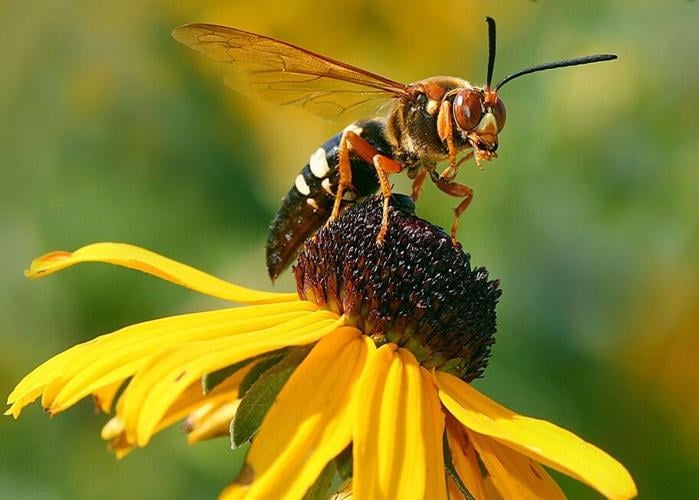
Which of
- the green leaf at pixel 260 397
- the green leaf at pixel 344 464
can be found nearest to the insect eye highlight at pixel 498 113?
the green leaf at pixel 260 397

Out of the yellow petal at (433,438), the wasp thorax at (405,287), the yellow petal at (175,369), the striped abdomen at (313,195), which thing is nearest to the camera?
the yellow petal at (175,369)

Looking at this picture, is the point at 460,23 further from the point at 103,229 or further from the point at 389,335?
the point at 389,335

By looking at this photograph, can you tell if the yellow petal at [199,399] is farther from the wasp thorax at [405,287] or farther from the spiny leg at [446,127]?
the spiny leg at [446,127]

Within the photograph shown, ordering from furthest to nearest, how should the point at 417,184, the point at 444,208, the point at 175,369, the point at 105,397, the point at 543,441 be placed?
the point at 444,208 < the point at 417,184 < the point at 105,397 < the point at 543,441 < the point at 175,369

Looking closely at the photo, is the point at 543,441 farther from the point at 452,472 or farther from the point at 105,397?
the point at 105,397

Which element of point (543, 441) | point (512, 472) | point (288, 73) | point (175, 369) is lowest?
point (512, 472)

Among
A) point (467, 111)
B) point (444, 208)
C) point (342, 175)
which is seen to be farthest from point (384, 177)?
point (444, 208)
